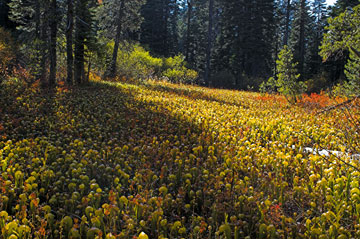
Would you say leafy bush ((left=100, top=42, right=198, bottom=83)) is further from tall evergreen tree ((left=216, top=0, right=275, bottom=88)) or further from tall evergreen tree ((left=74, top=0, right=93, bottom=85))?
tall evergreen tree ((left=216, top=0, right=275, bottom=88))

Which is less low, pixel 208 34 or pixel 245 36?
pixel 245 36

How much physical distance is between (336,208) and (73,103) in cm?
793

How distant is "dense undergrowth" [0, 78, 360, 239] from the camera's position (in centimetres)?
324

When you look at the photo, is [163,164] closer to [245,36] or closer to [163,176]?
[163,176]

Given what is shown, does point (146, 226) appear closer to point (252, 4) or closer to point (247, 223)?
point (247, 223)

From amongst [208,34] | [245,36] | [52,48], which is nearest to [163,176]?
[52,48]

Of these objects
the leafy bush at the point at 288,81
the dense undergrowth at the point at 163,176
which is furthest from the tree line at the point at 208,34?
the dense undergrowth at the point at 163,176

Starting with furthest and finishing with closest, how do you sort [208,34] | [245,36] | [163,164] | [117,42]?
[245,36]
[208,34]
[117,42]
[163,164]

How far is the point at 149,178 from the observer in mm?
4348

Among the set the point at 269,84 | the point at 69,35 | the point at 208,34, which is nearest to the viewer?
the point at 69,35

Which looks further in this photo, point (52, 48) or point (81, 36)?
point (81, 36)

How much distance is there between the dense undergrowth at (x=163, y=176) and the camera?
10.6 feet

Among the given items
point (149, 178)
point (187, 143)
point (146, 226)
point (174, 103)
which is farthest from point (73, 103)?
point (146, 226)

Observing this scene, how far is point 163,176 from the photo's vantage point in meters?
Result: 4.45
